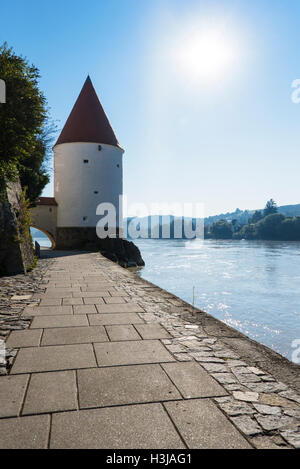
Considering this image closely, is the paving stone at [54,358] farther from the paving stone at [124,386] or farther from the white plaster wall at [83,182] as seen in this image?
the white plaster wall at [83,182]

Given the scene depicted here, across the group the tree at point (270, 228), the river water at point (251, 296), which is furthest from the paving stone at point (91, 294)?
the tree at point (270, 228)

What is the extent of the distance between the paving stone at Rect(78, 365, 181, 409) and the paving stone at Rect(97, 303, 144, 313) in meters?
2.23

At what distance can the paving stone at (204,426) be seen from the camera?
195 centimetres

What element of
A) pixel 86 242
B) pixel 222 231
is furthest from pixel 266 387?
pixel 222 231

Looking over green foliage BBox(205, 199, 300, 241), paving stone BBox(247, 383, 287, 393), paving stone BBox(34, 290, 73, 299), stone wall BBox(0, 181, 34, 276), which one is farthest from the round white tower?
green foliage BBox(205, 199, 300, 241)

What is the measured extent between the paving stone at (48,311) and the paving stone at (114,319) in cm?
57

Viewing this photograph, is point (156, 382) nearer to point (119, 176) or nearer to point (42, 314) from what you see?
point (42, 314)

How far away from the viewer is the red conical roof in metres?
26.5

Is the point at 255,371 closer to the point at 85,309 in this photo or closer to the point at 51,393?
the point at 51,393

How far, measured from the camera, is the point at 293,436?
2.04m

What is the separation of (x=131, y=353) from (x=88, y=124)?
86.2ft

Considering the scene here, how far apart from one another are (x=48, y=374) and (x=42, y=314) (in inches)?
87.4

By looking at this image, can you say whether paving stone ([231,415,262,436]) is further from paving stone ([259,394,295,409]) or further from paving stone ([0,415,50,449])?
paving stone ([0,415,50,449])
